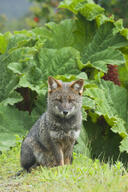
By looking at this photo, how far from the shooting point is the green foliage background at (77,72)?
21.6 ft

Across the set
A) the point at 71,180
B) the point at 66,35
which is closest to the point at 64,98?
the point at 71,180

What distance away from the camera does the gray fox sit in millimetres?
4492

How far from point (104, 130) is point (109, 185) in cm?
335

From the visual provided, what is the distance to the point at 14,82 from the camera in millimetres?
7074

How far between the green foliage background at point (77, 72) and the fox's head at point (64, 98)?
1.65 m

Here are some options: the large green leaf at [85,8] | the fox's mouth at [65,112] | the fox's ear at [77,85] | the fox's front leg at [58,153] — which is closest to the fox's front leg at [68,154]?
the fox's front leg at [58,153]

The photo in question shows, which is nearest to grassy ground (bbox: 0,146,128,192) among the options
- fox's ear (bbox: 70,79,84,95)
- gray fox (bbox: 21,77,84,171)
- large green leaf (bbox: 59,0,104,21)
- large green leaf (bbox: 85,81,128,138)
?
gray fox (bbox: 21,77,84,171)

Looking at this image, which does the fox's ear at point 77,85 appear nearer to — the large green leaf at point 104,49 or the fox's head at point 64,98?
the fox's head at point 64,98

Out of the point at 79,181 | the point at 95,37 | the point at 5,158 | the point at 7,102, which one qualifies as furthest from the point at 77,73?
the point at 79,181

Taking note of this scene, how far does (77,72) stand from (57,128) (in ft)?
8.93

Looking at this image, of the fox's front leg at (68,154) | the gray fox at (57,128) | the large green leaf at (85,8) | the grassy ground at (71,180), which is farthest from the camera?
the large green leaf at (85,8)

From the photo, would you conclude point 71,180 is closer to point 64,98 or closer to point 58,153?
point 58,153

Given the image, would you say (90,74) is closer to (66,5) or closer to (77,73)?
(77,73)

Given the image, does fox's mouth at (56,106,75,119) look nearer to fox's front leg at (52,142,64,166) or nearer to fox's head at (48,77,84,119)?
fox's head at (48,77,84,119)
